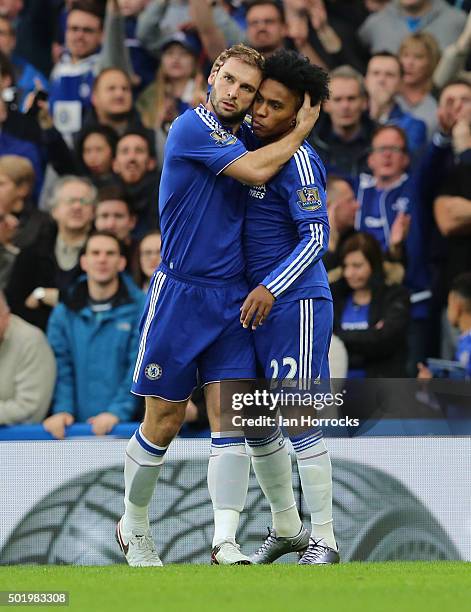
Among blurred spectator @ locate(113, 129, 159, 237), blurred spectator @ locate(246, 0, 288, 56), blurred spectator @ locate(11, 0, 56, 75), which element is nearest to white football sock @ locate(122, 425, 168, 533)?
blurred spectator @ locate(113, 129, 159, 237)

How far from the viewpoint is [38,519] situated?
6711mm

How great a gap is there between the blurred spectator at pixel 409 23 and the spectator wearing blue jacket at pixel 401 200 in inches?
34.2

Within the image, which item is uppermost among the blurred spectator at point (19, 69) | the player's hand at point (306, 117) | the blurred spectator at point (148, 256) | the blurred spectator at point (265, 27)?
the blurred spectator at point (265, 27)

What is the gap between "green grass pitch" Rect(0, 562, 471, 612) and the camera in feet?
13.1

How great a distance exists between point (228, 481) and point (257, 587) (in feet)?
4.41

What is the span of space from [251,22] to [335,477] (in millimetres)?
4466

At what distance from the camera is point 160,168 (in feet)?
31.7

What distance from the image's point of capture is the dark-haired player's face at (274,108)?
19.1ft

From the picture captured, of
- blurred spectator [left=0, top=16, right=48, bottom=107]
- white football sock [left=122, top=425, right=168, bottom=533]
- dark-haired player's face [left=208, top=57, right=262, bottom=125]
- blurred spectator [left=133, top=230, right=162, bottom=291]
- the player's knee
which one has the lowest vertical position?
white football sock [left=122, top=425, right=168, bottom=533]

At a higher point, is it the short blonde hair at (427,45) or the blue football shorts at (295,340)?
the short blonde hair at (427,45)

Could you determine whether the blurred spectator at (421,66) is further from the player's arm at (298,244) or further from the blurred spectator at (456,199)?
the player's arm at (298,244)

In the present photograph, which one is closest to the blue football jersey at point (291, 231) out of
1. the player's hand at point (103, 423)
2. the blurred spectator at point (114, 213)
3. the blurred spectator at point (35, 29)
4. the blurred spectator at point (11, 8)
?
the player's hand at point (103, 423)

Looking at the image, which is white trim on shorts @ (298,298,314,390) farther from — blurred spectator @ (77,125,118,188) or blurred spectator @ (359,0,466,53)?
blurred spectator @ (359,0,466,53)

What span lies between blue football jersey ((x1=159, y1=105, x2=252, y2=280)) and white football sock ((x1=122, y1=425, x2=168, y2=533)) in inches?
35.7
